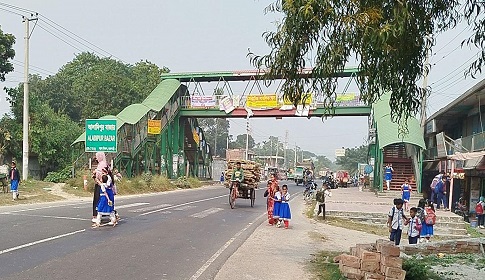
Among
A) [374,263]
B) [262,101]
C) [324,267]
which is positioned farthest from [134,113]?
[374,263]

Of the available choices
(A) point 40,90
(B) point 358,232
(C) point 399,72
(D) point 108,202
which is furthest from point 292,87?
(A) point 40,90

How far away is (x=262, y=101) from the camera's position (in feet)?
138

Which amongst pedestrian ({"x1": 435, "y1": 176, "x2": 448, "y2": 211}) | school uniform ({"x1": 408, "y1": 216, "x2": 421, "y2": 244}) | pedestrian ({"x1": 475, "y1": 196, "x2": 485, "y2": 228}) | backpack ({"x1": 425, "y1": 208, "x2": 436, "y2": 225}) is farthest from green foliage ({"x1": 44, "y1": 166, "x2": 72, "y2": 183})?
school uniform ({"x1": 408, "y1": 216, "x2": 421, "y2": 244})

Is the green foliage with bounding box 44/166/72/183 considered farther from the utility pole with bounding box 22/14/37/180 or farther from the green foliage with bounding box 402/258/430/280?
the green foliage with bounding box 402/258/430/280

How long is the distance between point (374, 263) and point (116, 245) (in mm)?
5545

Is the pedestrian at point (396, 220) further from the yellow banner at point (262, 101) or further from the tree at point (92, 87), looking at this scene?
the tree at point (92, 87)

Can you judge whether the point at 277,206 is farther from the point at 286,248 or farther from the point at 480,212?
the point at 480,212

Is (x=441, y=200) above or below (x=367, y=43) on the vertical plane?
below

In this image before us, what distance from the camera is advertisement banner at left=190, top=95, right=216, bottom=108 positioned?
144 ft

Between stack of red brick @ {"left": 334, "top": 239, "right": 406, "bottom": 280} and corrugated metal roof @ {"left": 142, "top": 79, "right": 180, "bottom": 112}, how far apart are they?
106ft

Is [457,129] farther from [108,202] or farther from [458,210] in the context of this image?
[108,202]

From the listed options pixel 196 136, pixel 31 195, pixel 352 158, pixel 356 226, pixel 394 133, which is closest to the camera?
pixel 356 226

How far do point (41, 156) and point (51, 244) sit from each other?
94.0ft

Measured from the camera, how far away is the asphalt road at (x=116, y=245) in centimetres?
807
